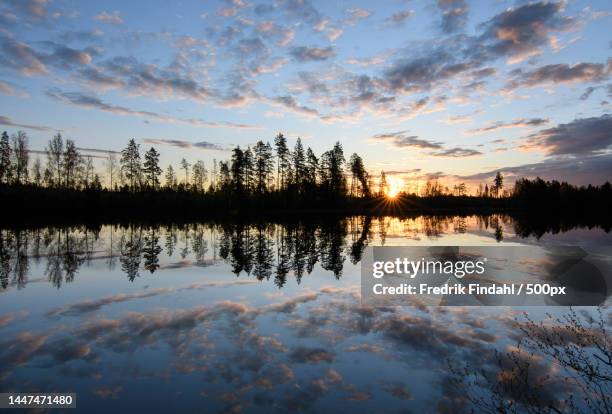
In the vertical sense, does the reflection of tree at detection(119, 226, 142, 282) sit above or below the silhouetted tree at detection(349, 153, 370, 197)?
below

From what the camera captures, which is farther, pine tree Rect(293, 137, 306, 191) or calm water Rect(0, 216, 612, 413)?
pine tree Rect(293, 137, 306, 191)

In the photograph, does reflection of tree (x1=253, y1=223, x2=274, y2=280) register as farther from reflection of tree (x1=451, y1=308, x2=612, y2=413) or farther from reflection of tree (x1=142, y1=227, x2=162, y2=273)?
reflection of tree (x1=451, y1=308, x2=612, y2=413)

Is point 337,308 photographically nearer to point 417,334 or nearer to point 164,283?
point 417,334

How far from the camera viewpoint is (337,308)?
40.5 ft

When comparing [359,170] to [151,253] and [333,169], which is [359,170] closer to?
[333,169]

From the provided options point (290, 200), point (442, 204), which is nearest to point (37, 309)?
point (290, 200)

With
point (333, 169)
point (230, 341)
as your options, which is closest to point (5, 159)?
point (333, 169)

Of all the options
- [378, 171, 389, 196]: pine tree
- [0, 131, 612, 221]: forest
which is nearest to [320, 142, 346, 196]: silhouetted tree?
[0, 131, 612, 221]: forest

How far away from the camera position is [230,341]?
9422 millimetres

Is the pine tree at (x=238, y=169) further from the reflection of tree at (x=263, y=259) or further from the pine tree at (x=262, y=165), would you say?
the reflection of tree at (x=263, y=259)

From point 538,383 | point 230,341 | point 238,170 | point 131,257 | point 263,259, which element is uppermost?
point 238,170

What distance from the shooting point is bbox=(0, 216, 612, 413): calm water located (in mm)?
6926

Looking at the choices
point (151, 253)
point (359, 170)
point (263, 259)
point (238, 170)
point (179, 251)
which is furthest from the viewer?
point (359, 170)

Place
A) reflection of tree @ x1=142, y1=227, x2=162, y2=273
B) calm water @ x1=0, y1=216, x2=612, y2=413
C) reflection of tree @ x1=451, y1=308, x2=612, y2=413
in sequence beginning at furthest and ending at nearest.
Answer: reflection of tree @ x1=142, y1=227, x2=162, y2=273
calm water @ x1=0, y1=216, x2=612, y2=413
reflection of tree @ x1=451, y1=308, x2=612, y2=413
